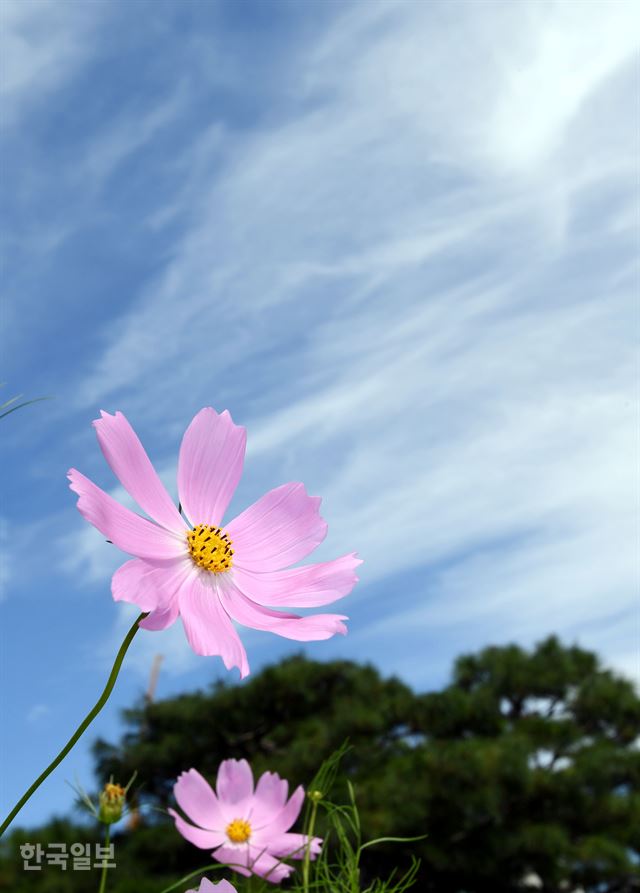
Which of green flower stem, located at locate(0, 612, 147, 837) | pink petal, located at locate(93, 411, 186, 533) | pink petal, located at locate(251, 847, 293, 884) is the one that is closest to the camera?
green flower stem, located at locate(0, 612, 147, 837)

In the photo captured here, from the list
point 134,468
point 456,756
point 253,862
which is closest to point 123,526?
point 134,468

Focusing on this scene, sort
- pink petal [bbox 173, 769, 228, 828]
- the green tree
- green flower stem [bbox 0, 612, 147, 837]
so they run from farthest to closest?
the green tree → pink petal [bbox 173, 769, 228, 828] → green flower stem [bbox 0, 612, 147, 837]

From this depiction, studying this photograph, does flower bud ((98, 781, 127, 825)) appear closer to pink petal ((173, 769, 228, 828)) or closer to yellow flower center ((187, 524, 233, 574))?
pink petal ((173, 769, 228, 828))

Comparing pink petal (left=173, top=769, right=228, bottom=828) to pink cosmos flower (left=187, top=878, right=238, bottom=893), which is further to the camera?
pink petal (left=173, top=769, right=228, bottom=828)

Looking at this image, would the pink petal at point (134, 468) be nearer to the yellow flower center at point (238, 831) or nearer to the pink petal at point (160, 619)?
the pink petal at point (160, 619)

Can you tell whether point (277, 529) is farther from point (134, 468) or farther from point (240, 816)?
point (240, 816)

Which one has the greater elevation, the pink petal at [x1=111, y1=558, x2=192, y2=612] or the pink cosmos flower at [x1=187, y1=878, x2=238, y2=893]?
the pink petal at [x1=111, y1=558, x2=192, y2=612]

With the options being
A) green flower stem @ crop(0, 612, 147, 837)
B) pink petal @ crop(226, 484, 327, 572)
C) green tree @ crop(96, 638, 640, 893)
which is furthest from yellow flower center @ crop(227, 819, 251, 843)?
green tree @ crop(96, 638, 640, 893)

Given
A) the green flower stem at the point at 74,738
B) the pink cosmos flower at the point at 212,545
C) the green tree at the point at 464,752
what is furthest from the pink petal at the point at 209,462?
the green tree at the point at 464,752
